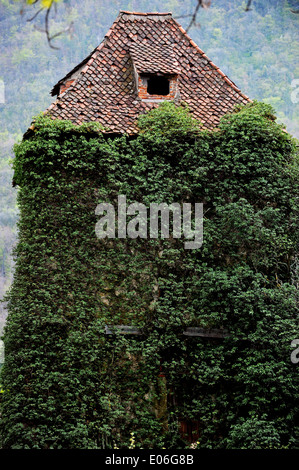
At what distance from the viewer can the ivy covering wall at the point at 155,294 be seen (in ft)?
39.7

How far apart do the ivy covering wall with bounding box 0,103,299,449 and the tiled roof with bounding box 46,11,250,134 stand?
698mm

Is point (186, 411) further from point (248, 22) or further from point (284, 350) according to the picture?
point (248, 22)

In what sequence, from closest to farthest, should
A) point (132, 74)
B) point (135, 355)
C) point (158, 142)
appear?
1. point (135, 355)
2. point (158, 142)
3. point (132, 74)

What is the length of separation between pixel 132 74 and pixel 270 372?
26.2 feet

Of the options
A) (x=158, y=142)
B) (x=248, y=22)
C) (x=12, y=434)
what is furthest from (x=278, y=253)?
(x=248, y=22)

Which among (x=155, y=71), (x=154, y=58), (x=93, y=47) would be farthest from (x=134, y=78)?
(x=93, y=47)

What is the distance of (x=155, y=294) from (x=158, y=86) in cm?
552

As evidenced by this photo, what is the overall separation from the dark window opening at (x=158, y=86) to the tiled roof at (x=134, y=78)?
35cm

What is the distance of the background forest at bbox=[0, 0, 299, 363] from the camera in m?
45.9

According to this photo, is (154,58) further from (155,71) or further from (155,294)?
(155,294)

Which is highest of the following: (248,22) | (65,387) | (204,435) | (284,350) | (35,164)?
(248,22)

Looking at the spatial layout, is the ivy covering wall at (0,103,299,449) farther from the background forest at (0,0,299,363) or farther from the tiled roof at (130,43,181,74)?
the background forest at (0,0,299,363)

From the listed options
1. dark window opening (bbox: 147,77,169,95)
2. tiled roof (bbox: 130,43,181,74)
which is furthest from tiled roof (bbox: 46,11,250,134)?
dark window opening (bbox: 147,77,169,95)

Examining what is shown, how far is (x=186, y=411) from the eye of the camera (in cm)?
1255
